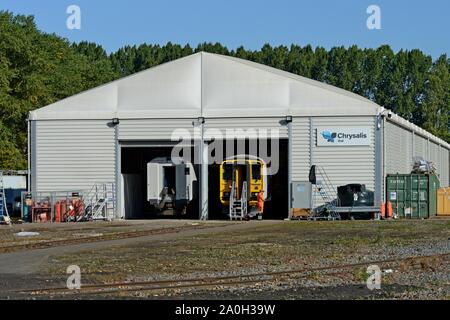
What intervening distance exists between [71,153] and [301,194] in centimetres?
1170

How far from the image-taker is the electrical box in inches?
1641

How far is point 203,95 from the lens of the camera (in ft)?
142

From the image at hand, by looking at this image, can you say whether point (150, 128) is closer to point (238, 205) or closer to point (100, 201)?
point (100, 201)

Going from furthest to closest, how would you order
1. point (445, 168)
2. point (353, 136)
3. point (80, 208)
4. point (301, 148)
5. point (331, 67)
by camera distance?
point (331, 67), point (445, 168), point (80, 208), point (301, 148), point (353, 136)

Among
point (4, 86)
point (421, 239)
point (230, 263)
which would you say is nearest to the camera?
point (230, 263)

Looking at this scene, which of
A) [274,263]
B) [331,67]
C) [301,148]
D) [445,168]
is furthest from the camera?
[331,67]

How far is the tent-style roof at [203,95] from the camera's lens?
42.5m

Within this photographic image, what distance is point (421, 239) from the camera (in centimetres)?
2522

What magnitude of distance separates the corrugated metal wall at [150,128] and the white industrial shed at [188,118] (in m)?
0.05

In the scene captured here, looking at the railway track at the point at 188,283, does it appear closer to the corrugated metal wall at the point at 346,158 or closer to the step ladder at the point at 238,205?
the corrugated metal wall at the point at 346,158

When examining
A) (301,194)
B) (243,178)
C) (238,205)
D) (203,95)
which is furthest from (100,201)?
(301,194)

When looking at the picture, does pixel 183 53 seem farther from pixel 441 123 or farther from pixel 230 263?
pixel 230 263
